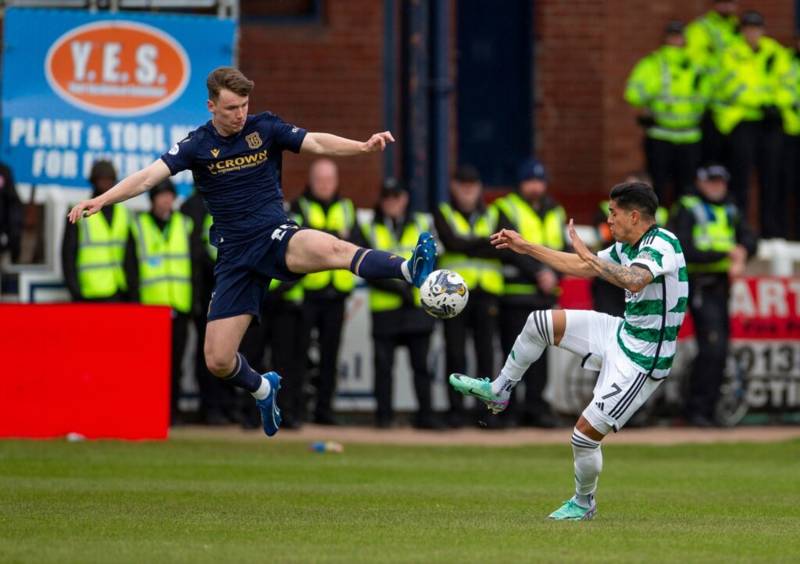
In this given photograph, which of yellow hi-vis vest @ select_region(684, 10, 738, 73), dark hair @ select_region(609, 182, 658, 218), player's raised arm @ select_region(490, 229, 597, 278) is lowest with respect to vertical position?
player's raised arm @ select_region(490, 229, 597, 278)

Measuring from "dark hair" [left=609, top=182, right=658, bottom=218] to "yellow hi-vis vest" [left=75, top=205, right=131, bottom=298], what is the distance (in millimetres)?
8023

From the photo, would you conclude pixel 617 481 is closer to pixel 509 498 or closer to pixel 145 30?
pixel 509 498

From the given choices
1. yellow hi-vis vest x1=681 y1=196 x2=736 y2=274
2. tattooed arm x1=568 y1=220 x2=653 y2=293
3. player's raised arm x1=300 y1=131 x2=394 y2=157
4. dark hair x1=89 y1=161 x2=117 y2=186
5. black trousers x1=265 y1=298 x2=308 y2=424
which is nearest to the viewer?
tattooed arm x1=568 y1=220 x2=653 y2=293

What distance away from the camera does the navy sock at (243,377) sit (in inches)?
464

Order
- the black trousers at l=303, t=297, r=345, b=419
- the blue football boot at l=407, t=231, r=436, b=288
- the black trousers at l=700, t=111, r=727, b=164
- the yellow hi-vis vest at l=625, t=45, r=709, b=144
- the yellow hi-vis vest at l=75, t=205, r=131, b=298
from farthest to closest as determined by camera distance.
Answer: the black trousers at l=700, t=111, r=727, b=164, the yellow hi-vis vest at l=625, t=45, r=709, b=144, the black trousers at l=303, t=297, r=345, b=419, the yellow hi-vis vest at l=75, t=205, r=131, b=298, the blue football boot at l=407, t=231, r=436, b=288

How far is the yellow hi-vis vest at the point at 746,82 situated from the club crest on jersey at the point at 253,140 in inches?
406

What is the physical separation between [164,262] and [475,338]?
3.29m

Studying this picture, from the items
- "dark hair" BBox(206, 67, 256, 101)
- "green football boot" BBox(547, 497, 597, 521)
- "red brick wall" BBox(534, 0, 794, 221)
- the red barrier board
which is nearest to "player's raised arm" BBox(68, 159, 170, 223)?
"dark hair" BBox(206, 67, 256, 101)

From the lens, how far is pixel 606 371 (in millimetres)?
10477

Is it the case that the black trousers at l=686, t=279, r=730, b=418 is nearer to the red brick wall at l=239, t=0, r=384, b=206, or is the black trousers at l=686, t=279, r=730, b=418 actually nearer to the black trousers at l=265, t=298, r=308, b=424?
the black trousers at l=265, t=298, r=308, b=424

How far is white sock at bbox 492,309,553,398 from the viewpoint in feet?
34.6

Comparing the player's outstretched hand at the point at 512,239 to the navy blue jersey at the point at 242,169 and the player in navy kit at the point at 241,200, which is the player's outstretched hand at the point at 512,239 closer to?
the player in navy kit at the point at 241,200

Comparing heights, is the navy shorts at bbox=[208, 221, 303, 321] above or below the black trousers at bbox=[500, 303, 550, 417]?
above

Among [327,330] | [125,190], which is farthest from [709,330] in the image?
[125,190]
